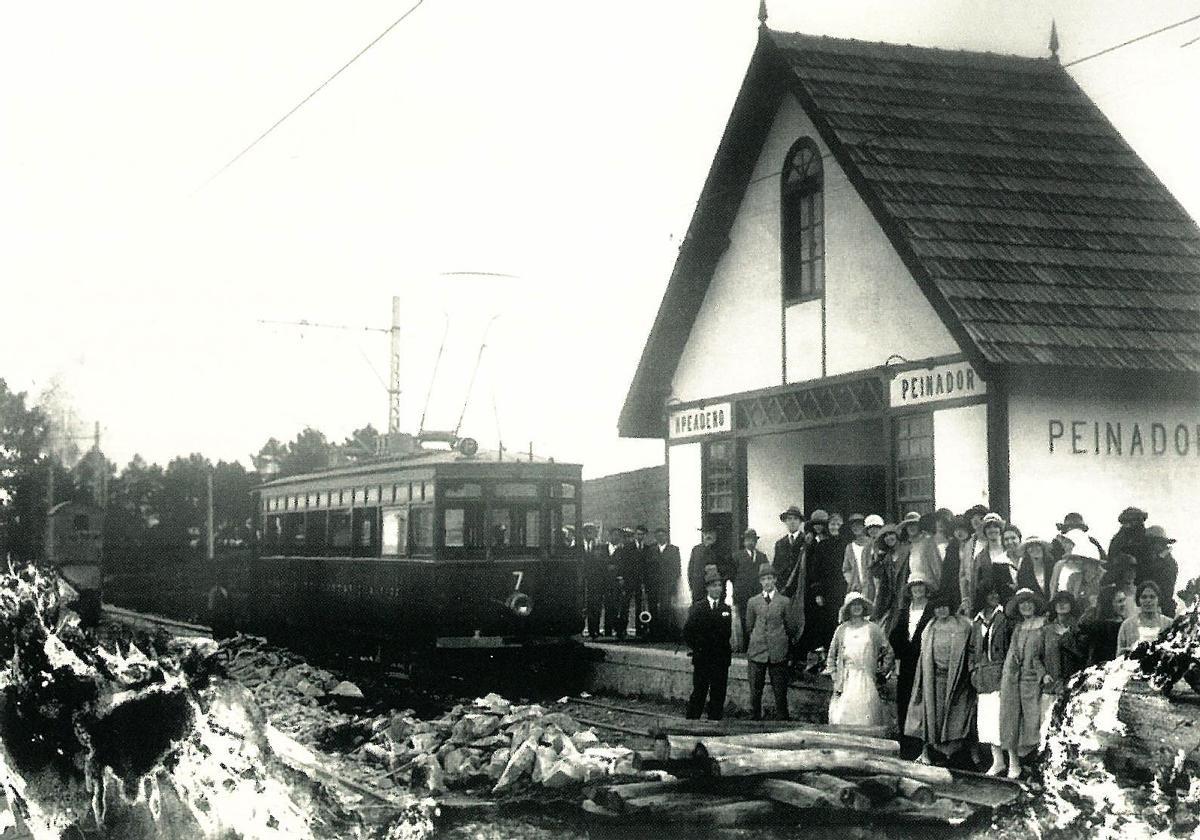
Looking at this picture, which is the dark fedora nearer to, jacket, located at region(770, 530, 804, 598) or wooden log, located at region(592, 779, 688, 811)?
jacket, located at region(770, 530, 804, 598)

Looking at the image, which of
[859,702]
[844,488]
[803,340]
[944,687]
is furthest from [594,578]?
[944,687]

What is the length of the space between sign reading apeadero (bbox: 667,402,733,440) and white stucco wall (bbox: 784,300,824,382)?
157 centimetres

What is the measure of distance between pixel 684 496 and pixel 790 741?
38.3 ft

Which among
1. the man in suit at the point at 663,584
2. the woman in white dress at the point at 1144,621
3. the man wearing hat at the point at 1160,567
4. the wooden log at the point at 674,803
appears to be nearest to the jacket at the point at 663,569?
the man in suit at the point at 663,584

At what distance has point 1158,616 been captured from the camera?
9.56 meters

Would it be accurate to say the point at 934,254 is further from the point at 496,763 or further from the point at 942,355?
the point at 496,763

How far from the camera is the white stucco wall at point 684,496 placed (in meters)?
19.5

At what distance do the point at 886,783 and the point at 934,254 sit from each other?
7.41 m

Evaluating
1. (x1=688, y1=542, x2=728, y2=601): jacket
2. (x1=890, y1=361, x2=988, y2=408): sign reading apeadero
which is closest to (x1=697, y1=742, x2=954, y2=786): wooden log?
(x1=890, y1=361, x2=988, y2=408): sign reading apeadero

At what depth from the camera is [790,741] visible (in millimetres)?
8148

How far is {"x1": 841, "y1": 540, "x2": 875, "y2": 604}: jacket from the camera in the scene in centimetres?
1337

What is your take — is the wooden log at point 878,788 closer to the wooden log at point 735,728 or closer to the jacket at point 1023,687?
the wooden log at point 735,728

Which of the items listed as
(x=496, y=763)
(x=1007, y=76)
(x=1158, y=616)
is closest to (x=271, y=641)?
(x=496, y=763)

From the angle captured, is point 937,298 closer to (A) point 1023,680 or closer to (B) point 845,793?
(A) point 1023,680
